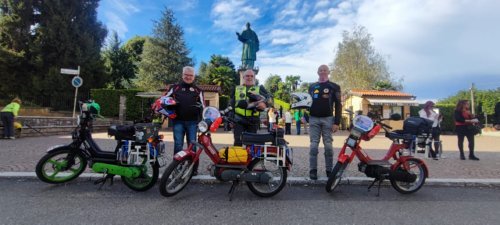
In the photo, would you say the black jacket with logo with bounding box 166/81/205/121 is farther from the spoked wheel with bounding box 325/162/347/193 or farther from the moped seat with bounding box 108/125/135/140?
the spoked wheel with bounding box 325/162/347/193

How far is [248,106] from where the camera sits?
4.65 metres

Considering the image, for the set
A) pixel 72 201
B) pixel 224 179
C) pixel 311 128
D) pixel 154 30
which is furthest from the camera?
pixel 154 30

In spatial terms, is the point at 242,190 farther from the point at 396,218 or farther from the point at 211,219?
the point at 396,218

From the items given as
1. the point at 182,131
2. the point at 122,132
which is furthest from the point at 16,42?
the point at 182,131

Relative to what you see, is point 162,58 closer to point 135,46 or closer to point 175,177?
point 135,46

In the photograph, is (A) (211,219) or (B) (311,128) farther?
(B) (311,128)

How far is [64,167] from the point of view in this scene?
443 cm

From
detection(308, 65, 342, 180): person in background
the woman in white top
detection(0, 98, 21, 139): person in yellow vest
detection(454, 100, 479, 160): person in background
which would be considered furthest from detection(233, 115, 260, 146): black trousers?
detection(0, 98, 21, 139): person in yellow vest

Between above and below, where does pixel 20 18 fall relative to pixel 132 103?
above

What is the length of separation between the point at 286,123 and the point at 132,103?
430 inches

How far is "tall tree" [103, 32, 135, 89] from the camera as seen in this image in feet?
108

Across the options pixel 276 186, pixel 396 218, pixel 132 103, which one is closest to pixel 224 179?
pixel 276 186

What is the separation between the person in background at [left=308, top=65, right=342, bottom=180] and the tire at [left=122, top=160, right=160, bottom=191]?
2494mm

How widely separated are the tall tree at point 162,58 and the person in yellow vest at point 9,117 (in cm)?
Result: 2137
